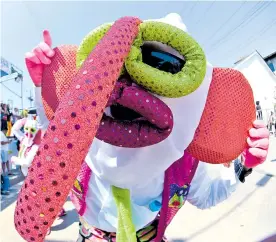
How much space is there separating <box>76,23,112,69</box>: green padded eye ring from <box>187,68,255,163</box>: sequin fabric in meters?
0.31

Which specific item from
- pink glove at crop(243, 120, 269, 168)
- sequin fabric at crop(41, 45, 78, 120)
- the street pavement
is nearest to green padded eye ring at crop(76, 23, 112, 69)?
sequin fabric at crop(41, 45, 78, 120)

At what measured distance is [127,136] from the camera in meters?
0.65

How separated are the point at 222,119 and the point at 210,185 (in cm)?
45

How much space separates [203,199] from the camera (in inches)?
44.1

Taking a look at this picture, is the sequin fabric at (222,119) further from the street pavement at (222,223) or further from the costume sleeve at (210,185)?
the street pavement at (222,223)

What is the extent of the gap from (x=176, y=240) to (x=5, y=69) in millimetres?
9340

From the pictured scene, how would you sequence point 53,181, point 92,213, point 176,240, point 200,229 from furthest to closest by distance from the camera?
1. point 200,229
2. point 176,240
3. point 92,213
4. point 53,181

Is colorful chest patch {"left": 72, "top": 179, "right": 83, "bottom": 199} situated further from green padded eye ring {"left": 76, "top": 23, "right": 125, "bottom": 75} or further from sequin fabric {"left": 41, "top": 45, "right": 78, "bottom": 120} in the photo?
green padded eye ring {"left": 76, "top": 23, "right": 125, "bottom": 75}

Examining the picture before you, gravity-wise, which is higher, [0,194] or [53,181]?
[53,181]

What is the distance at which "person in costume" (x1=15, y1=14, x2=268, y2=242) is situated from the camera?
0.44 m

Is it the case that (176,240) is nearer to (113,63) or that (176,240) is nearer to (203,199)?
(203,199)

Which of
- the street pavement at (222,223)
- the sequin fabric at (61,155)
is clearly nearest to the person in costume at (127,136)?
the sequin fabric at (61,155)

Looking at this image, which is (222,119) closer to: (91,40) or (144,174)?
(144,174)

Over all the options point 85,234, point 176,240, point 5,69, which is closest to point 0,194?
point 176,240
